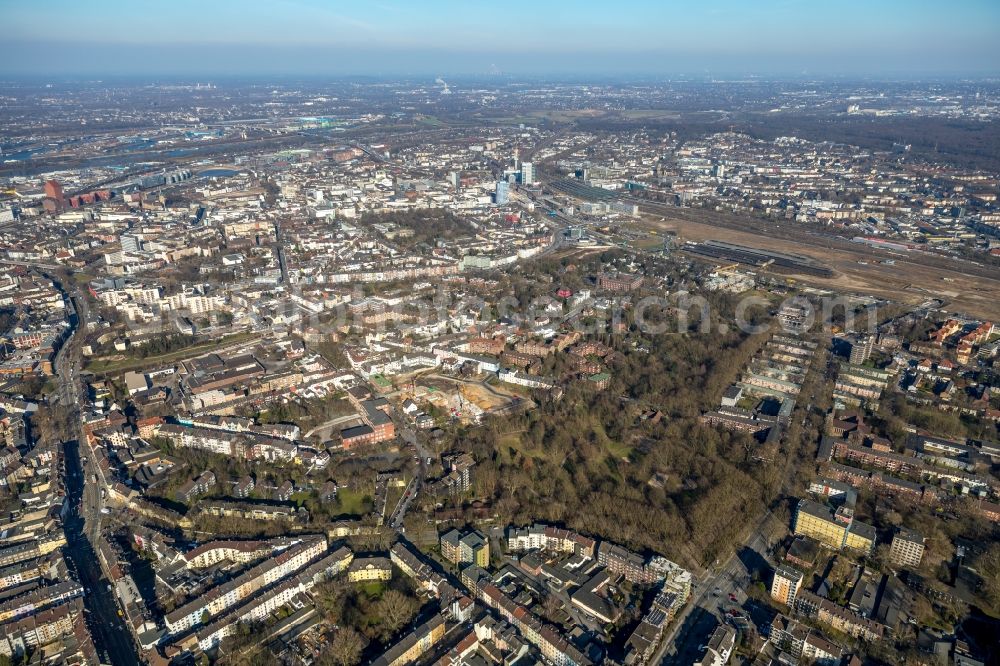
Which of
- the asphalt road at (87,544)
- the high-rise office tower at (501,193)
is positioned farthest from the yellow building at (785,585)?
the high-rise office tower at (501,193)

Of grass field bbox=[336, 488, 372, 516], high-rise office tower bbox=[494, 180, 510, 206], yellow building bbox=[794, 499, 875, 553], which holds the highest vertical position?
high-rise office tower bbox=[494, 180, 510, 206]

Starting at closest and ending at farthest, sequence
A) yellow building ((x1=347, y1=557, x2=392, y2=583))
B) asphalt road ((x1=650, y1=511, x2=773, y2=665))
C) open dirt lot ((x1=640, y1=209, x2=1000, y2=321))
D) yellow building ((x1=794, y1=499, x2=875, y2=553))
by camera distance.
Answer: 1. asphalt road ((x1=650, y1=511, x2=773, y2=665))
2. yellow building ((x1=347, y1=557, x2=392, y2=583))
3. yellow building ((x1=794, y1=499, x2=875, y2=553))
4. open dirt lot ((x1=640, y1=209, x2=1000, y2=321))

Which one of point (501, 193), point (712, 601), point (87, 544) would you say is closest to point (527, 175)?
point (501, 193)

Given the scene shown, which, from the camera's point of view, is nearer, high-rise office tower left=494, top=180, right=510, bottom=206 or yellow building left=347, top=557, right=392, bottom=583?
yellow building left=347, top=557, right=392, bottom=583

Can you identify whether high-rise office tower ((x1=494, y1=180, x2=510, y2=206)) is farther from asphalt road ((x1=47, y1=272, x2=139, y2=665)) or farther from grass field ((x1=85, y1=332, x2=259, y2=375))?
asphalt road ((x1=47, y1=272, x2=139, y2=665))

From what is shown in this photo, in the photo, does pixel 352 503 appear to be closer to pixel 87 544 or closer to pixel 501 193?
pixel 87 544

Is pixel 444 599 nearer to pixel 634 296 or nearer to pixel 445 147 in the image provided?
pixel 634 296

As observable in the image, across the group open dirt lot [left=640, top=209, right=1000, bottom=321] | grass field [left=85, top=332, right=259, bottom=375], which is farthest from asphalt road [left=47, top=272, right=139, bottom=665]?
open dirt lot [left=640, top=209, right=1000, bottom=321]

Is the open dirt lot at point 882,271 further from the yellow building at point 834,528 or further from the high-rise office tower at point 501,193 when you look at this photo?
the yellow building at point 834,528
